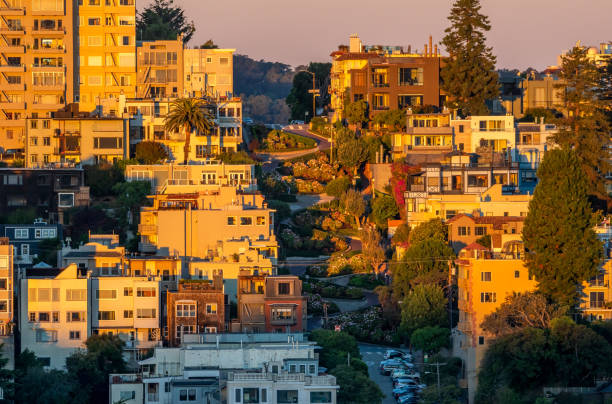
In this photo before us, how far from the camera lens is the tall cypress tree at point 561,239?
100 metres

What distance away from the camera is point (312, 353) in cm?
9325

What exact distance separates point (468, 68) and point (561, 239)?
3793 centimetres

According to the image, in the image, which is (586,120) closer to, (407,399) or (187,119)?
(187,119)

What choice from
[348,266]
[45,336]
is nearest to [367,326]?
[348,266]

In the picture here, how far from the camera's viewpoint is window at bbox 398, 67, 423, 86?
458 feet

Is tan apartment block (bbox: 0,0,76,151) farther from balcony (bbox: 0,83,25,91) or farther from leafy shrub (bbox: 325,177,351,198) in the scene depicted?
leafy shrub (bbox: 325,177,351,198)

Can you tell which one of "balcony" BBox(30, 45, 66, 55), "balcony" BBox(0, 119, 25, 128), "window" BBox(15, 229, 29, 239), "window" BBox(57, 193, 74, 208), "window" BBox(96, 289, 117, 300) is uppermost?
"balcony" BBox(30, 45, 66, 55)

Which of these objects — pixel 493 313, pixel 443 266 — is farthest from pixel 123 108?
pixel 493 313

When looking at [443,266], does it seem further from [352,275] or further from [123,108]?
[123,108]

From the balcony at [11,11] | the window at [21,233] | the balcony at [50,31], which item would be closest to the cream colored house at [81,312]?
the window at [21,233]

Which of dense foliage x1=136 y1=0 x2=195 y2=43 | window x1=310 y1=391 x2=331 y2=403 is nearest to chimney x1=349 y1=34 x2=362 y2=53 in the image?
dense foliage x1=136 y1=0 x2=195 y2=43

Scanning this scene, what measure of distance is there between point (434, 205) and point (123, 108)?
25.3 meters

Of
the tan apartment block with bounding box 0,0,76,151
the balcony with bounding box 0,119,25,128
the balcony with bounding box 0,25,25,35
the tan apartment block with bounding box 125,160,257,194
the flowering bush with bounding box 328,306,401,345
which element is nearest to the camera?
the flowering bush with bounding box 328,306,401,345

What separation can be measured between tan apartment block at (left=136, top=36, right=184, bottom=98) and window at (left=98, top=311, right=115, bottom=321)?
140ft
